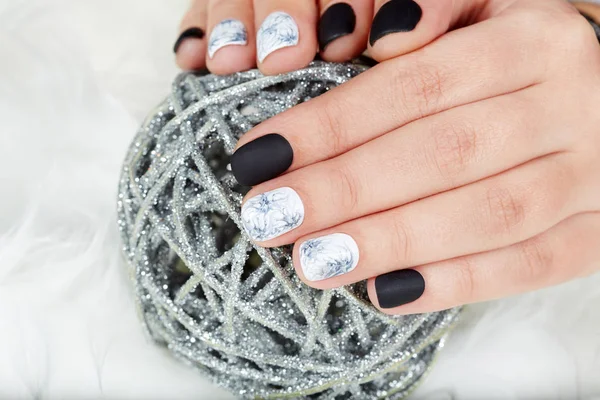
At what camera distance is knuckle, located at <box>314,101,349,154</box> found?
556mm

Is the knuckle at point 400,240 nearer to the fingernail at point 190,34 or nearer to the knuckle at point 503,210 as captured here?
the knuckle at point 503,210

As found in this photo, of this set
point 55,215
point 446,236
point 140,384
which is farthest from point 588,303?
point 55,215

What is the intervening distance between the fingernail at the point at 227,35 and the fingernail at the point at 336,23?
0.08 meters

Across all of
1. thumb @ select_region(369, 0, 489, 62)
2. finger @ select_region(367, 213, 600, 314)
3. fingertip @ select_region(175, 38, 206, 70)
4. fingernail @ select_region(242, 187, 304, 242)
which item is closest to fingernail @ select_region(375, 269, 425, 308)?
finger @ select_region(367, 213, 600, 314)

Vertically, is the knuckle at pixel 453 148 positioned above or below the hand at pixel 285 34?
below

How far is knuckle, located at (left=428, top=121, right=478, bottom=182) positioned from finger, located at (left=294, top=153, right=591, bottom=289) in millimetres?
23

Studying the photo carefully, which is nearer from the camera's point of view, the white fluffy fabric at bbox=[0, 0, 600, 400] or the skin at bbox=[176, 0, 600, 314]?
the skin at bbox=[176, 0, 600, 314]

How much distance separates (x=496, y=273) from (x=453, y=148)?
0.14 metres

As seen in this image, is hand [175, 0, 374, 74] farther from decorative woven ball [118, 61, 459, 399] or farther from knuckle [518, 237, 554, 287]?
knuckle [518, 237, 554, 287]

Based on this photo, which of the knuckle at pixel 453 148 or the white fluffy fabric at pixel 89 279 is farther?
the white fluffy fabric at pixel 89 279

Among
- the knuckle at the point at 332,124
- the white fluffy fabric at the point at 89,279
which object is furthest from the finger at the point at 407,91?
the white fluffy fabric at the point at 89,279

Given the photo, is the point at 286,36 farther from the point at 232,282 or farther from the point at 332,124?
the point at 232,282

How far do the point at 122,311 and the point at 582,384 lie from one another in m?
0.56

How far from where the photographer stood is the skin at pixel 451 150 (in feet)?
1.80
